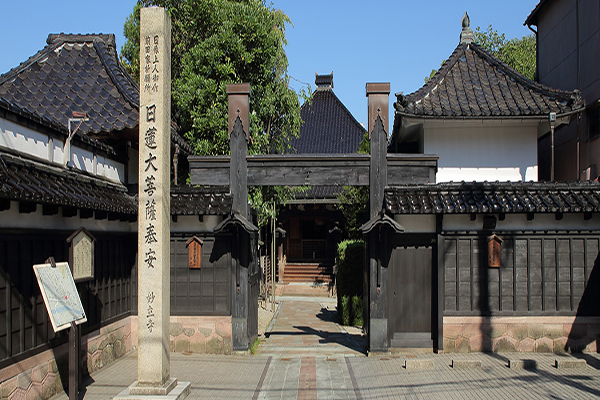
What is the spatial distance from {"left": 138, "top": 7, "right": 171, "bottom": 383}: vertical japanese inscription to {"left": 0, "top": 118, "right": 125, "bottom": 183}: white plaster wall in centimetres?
199

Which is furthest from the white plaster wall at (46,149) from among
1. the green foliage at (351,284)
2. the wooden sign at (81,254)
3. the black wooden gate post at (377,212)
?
the green foliage at (351,284)

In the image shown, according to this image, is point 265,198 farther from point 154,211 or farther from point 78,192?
point 154,211

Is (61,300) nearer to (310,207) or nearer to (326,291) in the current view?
(326,291)

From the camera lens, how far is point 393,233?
487 inches

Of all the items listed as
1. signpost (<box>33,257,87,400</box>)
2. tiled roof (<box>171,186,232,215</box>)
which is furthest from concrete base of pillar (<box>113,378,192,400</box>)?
tiled roof (<box>171,186,232,215</box>)

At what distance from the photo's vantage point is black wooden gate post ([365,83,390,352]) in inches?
478

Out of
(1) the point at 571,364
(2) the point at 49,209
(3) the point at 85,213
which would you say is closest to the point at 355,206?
(1) the point at 571,364

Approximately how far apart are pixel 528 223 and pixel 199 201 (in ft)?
27.5

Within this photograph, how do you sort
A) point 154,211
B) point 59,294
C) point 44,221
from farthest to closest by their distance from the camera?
point 44,221, point 154,211, point 59,294

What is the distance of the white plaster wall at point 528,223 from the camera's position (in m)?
12.1

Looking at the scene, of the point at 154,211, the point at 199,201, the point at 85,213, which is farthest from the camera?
the point at 199,201

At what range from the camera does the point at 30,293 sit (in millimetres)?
8336

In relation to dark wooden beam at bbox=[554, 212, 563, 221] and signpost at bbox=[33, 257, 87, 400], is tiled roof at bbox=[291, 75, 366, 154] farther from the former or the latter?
signpost at bbox=[33, 257, 87, 400]

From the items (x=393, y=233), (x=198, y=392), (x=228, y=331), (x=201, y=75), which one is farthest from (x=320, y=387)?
(x=201, y=75)
